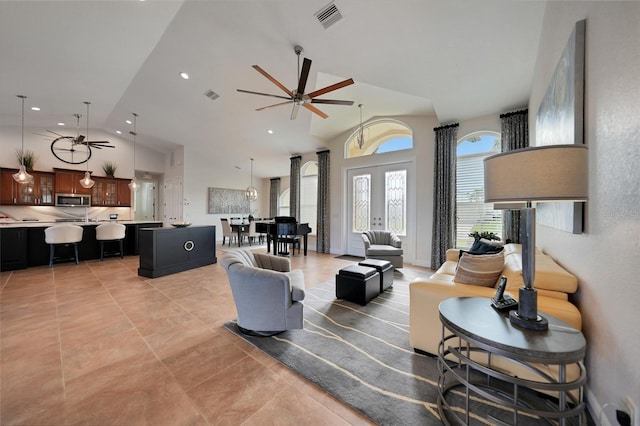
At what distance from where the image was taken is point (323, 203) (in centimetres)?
725

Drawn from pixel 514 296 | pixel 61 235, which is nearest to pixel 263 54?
pixel 514 296

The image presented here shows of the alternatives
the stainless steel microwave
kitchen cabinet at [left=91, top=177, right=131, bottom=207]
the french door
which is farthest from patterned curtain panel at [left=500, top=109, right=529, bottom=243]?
the stainless steel microwave

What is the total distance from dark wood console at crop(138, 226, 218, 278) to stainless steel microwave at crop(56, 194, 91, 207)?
517cm

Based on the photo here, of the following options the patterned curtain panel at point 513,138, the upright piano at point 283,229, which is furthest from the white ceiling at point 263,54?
the upright piano at point 283,229

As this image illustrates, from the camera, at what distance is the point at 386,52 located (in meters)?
3.26

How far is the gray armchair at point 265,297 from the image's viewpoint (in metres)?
2.21

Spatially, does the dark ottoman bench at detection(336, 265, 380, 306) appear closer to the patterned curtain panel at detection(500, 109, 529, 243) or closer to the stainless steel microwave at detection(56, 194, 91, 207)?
the patterned curtain panel at detection(500, 109, 529, 243)

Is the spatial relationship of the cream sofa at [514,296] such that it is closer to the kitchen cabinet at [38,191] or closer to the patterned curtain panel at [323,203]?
the patterned curtain panel at [323,203]

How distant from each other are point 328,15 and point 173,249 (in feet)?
15.4

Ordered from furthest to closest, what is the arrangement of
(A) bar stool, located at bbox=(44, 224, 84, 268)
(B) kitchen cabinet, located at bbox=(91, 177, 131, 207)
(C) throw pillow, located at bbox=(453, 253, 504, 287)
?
1. (B) kitchen cabinet, located at bbox=(91, 177, 131, 207)
2. (A) bar stool, located at bbox=(44, 224, 84, 268)
3. (C) throw pillow, located at bbox=(453, 253, 504, 287)

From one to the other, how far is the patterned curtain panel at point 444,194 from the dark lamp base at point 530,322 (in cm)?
395

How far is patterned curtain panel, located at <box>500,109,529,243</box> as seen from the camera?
421cm

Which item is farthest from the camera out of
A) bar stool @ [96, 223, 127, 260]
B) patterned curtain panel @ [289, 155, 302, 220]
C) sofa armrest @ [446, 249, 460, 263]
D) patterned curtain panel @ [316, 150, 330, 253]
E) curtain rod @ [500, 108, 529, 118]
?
patterned curtain panel @ [289, 155, 302, 220]

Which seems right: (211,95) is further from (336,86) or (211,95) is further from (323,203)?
(323,203)
